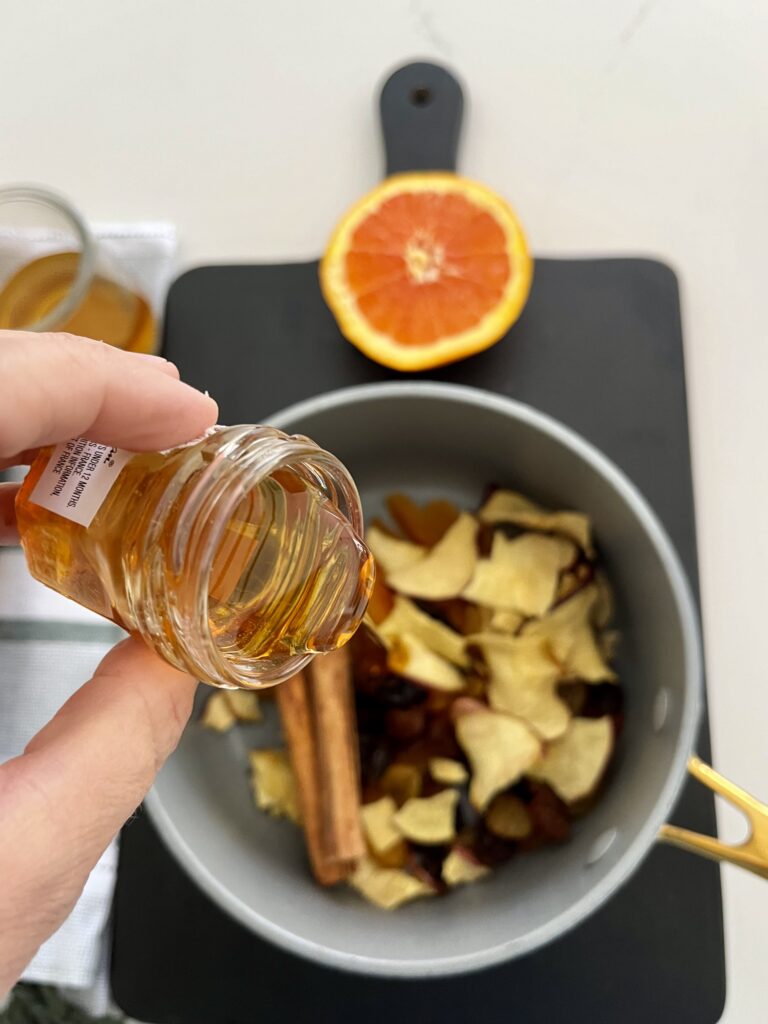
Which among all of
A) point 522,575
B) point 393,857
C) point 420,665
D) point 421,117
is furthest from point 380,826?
point 421,117

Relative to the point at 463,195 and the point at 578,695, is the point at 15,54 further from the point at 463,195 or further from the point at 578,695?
the point at 578,695

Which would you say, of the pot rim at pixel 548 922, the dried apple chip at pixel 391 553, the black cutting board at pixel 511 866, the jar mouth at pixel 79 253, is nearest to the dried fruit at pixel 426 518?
the dried apple chip at pixel 391 553

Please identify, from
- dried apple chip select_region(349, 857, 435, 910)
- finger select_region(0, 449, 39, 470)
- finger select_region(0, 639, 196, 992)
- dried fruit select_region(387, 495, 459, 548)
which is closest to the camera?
finger select_region(0, 639, 196, 992)

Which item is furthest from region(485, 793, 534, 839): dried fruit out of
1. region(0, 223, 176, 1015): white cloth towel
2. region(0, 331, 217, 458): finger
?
region(0, 331, 217, 458): finger

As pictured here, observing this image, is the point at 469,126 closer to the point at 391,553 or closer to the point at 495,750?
the point at 391,553

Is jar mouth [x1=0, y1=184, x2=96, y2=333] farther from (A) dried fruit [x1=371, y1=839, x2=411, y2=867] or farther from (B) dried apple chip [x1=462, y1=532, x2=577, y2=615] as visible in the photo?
(A) dried fruit [x1=371, y1=839, x2=411, y2=867]

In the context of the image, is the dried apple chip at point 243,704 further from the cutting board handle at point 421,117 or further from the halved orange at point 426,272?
the cutting board handle at point 421,117
